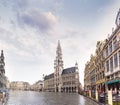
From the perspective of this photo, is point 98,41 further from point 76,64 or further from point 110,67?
point 76,64

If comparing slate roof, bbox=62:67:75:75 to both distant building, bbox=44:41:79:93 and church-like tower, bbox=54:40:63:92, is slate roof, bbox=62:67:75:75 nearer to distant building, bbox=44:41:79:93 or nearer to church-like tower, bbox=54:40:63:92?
distant building, bbox=44:41:79:93

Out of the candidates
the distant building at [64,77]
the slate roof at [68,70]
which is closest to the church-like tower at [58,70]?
the distant building at [64,77]

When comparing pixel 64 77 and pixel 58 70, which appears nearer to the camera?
A: pixel 64 77

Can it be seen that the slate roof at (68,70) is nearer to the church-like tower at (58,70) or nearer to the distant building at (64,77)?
the distant building at (64,77)

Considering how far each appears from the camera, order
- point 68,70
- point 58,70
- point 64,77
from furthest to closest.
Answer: point 58,70
point 64,77
point 68,70

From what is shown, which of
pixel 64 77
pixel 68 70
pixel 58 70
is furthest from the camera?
pixel 58 70

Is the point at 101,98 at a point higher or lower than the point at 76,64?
lower

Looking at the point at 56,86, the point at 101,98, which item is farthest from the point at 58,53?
the point at 101,98

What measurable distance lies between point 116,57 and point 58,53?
493 ft

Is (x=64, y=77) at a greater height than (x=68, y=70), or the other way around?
(x=68, y=70)

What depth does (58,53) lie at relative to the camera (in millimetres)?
199375

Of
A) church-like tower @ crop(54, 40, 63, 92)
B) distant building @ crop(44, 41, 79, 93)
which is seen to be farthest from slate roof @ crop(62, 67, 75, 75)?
church-like tower @ crop(54, 40, 63, 92)

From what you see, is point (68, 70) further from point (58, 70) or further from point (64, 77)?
point (58, 70)

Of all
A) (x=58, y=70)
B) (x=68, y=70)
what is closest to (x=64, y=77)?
(x=68, y=70)
